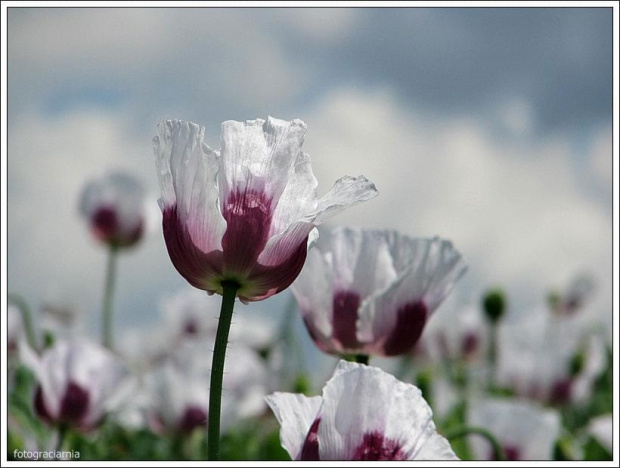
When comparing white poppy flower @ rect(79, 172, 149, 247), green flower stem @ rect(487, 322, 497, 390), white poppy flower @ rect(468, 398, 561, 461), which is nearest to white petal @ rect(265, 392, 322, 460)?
white poppy flower @ rect(468, 398, 561, 461)

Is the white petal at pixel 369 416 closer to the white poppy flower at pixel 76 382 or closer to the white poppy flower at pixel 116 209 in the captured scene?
the white poppy flower at pixel 76 382

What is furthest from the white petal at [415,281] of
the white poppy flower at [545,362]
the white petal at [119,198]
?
the white petal at [119,198]

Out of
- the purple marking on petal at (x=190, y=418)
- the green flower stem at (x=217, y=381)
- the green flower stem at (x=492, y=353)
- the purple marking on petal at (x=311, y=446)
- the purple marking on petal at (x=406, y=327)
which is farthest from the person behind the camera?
the green flower stem at (x=492, y=353)

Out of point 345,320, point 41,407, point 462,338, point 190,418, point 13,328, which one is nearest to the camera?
point 345,320

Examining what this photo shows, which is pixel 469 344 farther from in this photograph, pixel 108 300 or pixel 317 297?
pixel 317 297

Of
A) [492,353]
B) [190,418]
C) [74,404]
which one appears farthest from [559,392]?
[74,404]

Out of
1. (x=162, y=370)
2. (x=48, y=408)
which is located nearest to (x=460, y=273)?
(x=48, y=408)

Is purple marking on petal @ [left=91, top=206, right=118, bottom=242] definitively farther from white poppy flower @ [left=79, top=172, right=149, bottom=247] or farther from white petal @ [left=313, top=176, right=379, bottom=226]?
→ white petal @ [left=313, top=176, right=379, bottom=226]
